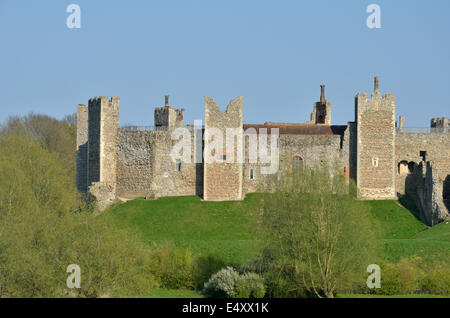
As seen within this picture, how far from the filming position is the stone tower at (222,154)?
170 ft

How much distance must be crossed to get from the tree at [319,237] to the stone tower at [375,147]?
16069 mm

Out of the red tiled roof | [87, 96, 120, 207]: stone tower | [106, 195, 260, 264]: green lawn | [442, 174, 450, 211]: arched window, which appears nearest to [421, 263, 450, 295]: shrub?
[106, 195, 260, 264]: green lawn

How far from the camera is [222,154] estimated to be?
51.8 metres

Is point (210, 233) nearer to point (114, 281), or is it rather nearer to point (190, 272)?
point (190, 272)

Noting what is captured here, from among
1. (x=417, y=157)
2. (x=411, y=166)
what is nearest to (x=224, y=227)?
(x=411, y=166)

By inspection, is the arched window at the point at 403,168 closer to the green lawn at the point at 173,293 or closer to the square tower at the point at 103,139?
the square tower at the point at 103,139

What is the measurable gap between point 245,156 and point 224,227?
→ 5.84 meters

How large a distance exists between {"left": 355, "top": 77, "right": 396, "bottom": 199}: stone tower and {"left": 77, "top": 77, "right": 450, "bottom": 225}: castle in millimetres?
57

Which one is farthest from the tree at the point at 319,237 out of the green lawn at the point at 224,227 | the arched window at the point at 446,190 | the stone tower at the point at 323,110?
the stone tower at the point at 323,110

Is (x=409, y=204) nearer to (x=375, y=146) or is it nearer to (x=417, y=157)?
(x=417, y=157)

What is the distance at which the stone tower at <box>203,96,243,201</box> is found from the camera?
5172cm

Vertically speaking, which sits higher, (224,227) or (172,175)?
(172,175)

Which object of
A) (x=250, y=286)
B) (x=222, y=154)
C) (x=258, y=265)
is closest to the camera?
(x=250, y=286)

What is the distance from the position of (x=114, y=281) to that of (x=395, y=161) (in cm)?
2447
